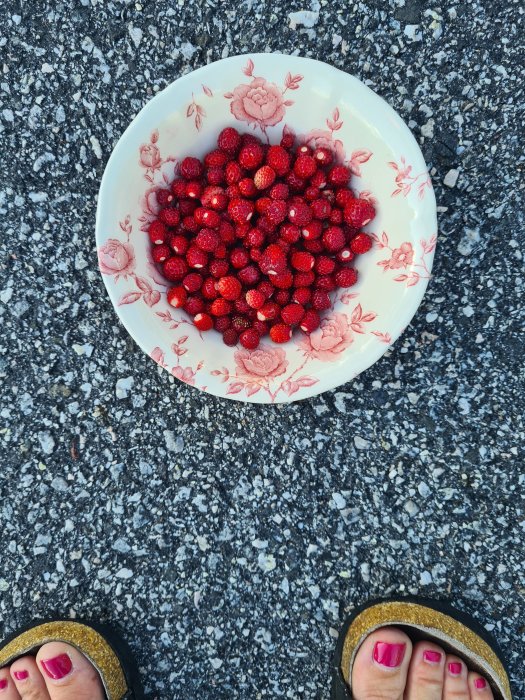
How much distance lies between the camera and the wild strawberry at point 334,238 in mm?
996

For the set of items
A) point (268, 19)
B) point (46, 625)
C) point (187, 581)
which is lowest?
point (46, 625)

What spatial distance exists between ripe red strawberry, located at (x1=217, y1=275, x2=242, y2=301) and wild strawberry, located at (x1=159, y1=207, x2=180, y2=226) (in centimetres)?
13

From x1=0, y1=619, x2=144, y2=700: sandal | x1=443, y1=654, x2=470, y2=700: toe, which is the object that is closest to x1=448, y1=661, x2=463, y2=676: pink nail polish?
x1=443, y1=654, x2=470, y2=700: toe

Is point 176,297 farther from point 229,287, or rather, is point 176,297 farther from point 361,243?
point 361,243

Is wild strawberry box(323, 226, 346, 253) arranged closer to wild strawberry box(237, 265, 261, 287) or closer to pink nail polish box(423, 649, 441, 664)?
wild strawberry box(237, 265, 261, 287)

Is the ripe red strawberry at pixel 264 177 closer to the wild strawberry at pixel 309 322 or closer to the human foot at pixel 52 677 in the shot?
the wild strawberry at pixel 309 322

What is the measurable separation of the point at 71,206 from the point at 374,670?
Result: 1.11 meters

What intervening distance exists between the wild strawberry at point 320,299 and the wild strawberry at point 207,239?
19 centimetres

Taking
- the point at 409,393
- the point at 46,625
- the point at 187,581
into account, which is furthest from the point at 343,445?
the point at 46,625

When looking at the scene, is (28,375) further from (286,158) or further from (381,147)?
(381,147)

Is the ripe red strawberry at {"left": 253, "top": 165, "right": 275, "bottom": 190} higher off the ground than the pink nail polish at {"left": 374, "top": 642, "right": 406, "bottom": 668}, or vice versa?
the ripe red strawberry at {"left": 253, "top": 165, "right": 275, "bottom": 190}

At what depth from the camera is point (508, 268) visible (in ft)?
3.88

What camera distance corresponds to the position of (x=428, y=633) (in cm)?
115

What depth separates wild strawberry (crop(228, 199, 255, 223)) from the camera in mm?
985
